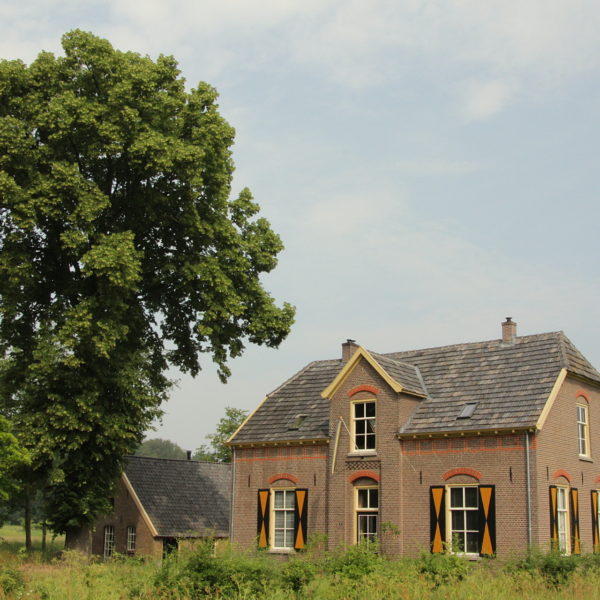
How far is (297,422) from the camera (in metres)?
27.7

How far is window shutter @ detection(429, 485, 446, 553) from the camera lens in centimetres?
2319

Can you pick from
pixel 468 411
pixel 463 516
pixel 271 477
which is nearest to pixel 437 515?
pixel 463 516

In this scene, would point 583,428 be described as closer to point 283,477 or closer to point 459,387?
point 459,387

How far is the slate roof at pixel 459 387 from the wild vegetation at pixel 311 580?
552 centimetres

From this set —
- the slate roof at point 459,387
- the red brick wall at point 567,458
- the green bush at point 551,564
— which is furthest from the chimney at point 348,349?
the green bush at point 551,564

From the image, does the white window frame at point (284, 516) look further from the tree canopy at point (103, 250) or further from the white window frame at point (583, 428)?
the white window frame at point (583, 428)

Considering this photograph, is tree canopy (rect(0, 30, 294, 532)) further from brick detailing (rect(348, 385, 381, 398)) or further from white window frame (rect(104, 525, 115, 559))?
white window frame (rect(104, 525, 115, 559))

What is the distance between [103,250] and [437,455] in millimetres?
11339

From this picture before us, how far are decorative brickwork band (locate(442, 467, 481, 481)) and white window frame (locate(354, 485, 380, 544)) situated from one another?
2.37 m

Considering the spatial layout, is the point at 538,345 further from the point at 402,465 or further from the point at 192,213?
the point at 192,213

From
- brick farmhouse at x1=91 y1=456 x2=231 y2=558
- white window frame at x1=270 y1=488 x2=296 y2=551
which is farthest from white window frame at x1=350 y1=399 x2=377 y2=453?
brick farmhouse at x1=91 y1=456 x2=231 y2=558

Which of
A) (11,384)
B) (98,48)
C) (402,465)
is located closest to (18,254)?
(11,384)

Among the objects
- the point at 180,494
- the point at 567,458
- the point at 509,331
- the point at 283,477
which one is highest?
the point at 509,331

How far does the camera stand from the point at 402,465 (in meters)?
24.5
